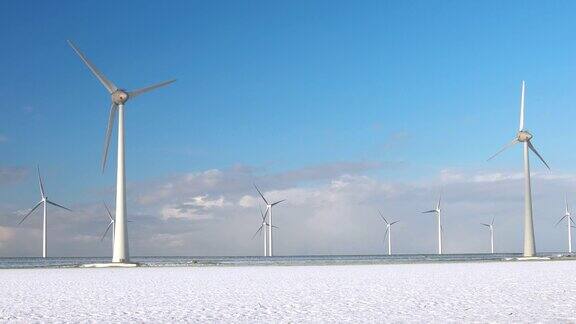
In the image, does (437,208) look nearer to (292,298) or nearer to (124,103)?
(124,103)

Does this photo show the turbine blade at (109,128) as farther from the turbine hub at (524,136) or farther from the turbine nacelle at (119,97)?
the turbine hub at (524,136)

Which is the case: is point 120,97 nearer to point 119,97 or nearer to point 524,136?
point 119,97

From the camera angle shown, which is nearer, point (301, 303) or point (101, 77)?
point (301, 303)

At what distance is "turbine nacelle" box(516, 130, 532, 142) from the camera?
8694 cm

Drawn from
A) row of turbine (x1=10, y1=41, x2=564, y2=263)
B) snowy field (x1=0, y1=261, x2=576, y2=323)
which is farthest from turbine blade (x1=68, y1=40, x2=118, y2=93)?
snowy field (x1=0, y1=261, x2=576, y2=323)

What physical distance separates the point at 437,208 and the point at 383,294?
92798mm

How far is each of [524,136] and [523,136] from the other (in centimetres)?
20

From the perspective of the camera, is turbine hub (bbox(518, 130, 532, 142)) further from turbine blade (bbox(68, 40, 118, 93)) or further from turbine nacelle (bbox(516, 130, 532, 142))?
turbine blade (bbox(68, 40, 118, 93))

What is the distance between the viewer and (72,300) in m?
23.7

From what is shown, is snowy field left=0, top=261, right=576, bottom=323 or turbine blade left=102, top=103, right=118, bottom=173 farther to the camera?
turbine blade left=102, top=103, right=118, bottom=173

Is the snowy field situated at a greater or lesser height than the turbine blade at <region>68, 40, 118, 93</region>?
lesser

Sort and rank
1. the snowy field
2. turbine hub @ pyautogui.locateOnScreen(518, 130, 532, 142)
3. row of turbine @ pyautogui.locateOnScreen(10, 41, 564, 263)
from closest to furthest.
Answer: the snowy field
row of turbine @ pyautogui.locateOnScreen(10, 41, 564, 263)
turbine hub @ pyautogui.locateOnScreen(518, 130, 532, 142)

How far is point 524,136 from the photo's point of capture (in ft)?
286

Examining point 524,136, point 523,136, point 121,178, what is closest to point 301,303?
point 121,178
